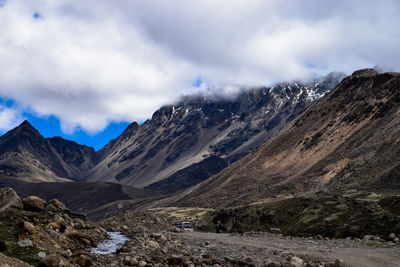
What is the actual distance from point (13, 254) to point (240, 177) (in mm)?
168473

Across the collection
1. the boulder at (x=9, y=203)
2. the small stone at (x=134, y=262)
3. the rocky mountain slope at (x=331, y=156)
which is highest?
the rocky mountain slope at (x=331, y=156)

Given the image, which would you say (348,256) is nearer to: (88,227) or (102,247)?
(102,247)

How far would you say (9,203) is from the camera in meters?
35.0

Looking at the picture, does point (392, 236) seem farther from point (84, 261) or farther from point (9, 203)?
point (9, 203)

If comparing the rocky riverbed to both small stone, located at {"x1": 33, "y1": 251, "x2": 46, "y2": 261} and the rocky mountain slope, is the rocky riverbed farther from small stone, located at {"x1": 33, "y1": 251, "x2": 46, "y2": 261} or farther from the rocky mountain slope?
the rocky mountain slope

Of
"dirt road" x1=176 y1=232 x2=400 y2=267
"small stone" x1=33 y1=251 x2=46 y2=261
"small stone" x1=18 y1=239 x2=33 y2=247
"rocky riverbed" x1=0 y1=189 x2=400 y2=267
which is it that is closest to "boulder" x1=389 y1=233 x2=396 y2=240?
"rocky riverbed" x1=0 y1=189 x2=400 y2=267

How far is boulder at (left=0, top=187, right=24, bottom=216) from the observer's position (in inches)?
1340

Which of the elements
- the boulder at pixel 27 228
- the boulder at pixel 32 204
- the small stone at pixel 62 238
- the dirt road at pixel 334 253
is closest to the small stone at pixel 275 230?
the dirt road at pixel 334 253

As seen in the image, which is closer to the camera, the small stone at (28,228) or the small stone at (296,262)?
the small stone at (28,228)

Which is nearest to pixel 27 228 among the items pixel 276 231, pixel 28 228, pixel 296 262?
pixel 28 228

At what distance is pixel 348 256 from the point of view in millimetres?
34844

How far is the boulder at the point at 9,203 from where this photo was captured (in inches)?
1340

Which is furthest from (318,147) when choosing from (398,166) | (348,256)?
(348,256)

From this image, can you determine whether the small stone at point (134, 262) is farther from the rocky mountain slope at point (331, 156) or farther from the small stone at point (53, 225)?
the rocky mountain slope at point (331, 156)
